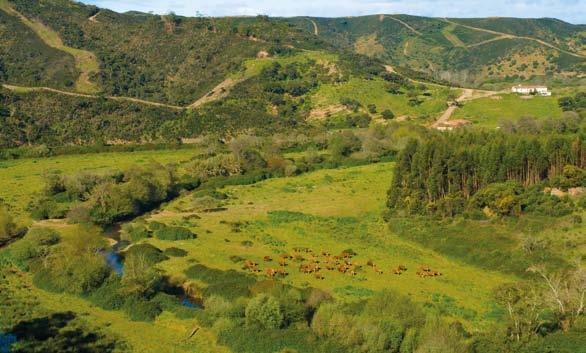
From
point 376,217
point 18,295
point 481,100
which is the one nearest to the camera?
point 18,295

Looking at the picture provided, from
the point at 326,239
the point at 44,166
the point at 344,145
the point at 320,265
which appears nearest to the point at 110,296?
the point at 320,265

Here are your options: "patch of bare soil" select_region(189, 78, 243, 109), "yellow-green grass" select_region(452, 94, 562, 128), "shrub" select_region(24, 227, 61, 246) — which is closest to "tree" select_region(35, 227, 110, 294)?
"shrub" select_region(24, 227, 61, 246)

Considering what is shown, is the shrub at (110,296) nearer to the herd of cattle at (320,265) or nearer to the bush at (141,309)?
the bush at (141,309)

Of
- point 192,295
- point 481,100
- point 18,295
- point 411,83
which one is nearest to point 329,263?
point 192,295

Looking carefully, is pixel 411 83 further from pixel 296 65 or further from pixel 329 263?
pixel 329 263

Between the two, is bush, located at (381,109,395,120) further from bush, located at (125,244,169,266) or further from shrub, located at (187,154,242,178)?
bush, located at (125,244,169,266)

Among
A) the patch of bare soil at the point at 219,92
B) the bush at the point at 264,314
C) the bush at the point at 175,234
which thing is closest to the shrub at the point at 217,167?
the bush at the point at 175,234
